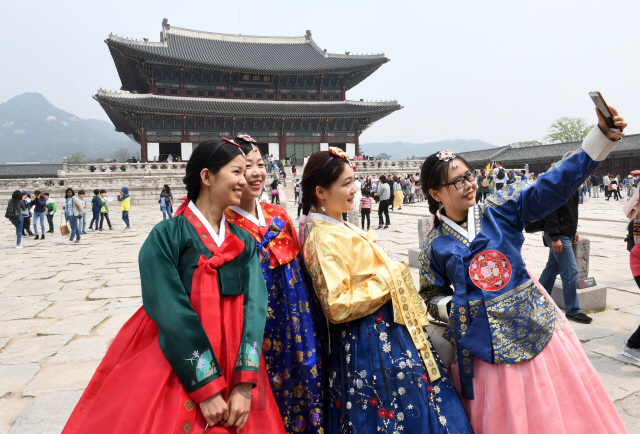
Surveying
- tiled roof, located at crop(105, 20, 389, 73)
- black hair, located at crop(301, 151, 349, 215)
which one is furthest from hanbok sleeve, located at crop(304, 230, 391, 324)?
tiled roof, located at crop(105, 20, 389, 73)

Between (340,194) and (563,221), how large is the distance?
9.44ft

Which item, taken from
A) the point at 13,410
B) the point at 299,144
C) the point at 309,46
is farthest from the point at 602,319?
the point at 309,46

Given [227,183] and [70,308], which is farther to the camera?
[70,308]

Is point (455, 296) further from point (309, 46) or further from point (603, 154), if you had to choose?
point (309, 46)

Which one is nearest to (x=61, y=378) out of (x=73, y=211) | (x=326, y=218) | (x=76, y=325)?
(x=76, y=325)

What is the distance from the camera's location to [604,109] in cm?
155

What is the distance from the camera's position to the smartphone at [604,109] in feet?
5.00

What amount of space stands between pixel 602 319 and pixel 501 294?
130 inches

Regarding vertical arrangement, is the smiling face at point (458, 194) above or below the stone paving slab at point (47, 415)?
above

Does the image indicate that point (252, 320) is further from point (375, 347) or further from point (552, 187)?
point (552, 187)

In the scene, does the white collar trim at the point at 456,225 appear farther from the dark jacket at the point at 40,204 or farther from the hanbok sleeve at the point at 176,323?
the dark jacket at the point at 40,204

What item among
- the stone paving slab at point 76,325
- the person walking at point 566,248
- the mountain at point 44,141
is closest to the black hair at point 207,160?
the person walking at point 566,248

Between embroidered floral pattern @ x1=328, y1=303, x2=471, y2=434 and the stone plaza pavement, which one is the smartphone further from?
the stone plaza pavement

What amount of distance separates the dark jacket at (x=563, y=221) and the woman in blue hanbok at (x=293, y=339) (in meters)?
2.78
